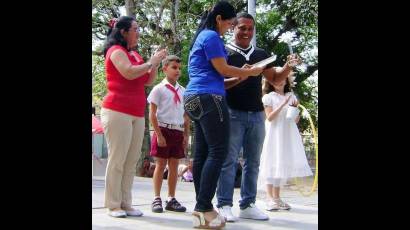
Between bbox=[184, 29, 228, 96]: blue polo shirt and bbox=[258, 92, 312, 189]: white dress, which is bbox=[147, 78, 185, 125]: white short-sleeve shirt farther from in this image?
bbox=[184, 29, 228, 96]: blue polo shirt

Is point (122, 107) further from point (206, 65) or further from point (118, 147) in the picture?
point (206, 65)

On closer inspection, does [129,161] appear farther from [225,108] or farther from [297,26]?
[297,26]

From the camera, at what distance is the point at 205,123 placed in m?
4.19

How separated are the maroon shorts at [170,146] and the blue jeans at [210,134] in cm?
136

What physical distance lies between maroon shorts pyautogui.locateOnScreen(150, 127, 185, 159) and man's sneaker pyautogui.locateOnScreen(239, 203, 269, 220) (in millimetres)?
994

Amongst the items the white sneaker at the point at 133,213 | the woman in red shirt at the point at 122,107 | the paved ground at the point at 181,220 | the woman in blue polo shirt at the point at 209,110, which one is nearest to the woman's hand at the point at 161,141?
the woman in red shirt at the point at 122,107

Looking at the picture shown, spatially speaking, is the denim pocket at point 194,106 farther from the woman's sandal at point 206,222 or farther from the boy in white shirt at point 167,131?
the boy in white shirt at point 167,131

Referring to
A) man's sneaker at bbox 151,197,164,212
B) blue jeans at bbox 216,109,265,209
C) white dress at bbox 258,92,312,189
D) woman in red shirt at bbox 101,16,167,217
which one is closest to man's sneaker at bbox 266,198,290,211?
white dress at bbox 258,92,312,189

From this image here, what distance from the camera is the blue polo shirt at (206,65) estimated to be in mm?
4211

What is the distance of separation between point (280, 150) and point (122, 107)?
201cm

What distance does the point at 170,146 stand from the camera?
5617 mm

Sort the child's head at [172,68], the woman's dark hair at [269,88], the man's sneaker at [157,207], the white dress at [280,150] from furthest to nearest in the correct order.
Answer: the woman's dark hair at [269,88] → the white dress at [280,150] → the child's head at [172,68] → the man's sneaker at [157,207]

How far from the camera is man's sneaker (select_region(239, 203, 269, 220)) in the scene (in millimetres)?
4910

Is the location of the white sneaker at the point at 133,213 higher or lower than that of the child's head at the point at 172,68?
lower
